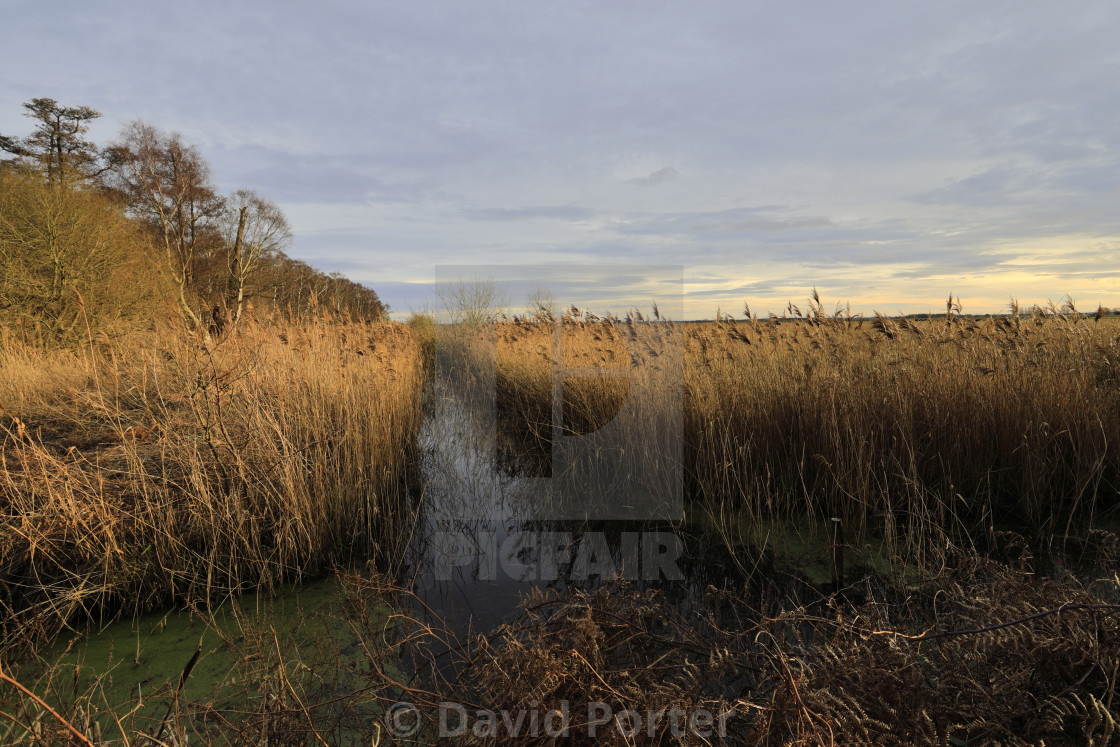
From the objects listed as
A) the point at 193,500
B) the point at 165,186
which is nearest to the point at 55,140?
the point at 165,186

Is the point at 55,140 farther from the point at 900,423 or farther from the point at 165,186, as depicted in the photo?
the point at 900,423

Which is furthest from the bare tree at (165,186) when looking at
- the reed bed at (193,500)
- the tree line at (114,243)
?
the reed bed at (193,500)

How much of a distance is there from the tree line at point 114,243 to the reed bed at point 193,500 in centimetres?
91

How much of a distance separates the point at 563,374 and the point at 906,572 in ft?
14.0

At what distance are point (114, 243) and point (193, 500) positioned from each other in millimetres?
11390

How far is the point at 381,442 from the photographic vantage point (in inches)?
174

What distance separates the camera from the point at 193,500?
9.84 feet

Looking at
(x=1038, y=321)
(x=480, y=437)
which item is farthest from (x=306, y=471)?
(x=1038, y=321)

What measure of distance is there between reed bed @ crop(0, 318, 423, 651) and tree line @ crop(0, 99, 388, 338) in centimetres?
91

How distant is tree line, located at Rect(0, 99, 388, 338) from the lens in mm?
9477

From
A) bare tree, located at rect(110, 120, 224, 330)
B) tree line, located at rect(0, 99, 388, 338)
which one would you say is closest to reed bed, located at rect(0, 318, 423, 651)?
tree line, located at rect(0, 99, 388, 338)

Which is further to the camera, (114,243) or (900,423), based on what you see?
(114,243)

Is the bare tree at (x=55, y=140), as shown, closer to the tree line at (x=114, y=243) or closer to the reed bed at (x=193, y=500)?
the tree line at (x=114, y=243)

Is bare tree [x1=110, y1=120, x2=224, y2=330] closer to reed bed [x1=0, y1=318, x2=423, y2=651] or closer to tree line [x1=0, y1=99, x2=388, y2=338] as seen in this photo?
tree line [x1=0, y1=99, x2=388, y2=338]
